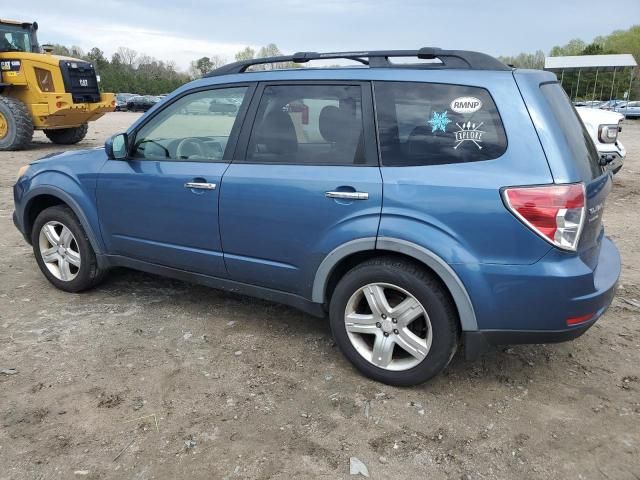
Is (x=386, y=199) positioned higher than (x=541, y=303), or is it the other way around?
(x=386, y=199)

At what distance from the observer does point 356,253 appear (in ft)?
10.4

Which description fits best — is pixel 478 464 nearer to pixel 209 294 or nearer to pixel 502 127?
pixel 502 127

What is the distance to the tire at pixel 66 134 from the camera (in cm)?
1605

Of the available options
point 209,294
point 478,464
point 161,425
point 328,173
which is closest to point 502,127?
point 328,173

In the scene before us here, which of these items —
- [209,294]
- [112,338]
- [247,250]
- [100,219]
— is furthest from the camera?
[209,294]

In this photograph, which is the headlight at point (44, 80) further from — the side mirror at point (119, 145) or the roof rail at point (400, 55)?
the roof rail at point (400, 55)

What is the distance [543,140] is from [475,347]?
111cm

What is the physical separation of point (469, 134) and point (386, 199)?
541mm

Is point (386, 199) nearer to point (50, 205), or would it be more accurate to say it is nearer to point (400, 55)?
point (400, 55)

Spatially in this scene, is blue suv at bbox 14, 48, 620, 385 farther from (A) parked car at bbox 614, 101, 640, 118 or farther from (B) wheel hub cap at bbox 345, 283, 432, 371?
(A) parked car at bbox 614, 101, 640, 118

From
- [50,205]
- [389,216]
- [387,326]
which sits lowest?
[387,326]

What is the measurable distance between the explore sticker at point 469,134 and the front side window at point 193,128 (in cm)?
148

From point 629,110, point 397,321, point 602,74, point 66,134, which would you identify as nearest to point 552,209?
point 397,321

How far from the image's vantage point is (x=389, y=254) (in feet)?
10.1
